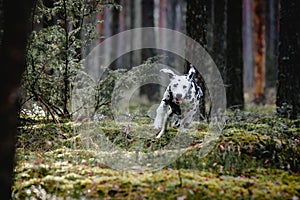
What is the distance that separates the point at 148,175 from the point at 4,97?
266cm

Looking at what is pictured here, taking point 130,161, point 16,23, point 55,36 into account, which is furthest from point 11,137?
point 55,36

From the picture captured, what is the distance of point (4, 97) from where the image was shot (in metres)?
4.10

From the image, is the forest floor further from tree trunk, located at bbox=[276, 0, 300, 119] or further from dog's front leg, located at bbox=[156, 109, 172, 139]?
tree trunk, located at bbox=[276, 0, 300, 119]

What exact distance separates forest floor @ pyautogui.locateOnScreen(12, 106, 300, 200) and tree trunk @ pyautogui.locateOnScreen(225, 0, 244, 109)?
6845 millimetres

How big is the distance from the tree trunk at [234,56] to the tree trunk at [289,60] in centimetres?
373

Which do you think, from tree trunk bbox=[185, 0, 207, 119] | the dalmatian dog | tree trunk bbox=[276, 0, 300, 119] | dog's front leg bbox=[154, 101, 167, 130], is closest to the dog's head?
the dalmatian dog

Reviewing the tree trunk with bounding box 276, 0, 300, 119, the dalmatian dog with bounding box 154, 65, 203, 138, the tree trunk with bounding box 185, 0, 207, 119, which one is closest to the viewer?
the dalmatian dog with bounding box 154, 65, 203, 138

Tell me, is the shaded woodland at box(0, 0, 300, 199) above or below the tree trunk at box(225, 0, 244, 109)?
below

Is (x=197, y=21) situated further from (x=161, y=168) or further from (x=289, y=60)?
(x=161, y=168)

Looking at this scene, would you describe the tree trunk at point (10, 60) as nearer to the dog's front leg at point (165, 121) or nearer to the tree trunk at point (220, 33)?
the dog's front leg at point (165, 121)

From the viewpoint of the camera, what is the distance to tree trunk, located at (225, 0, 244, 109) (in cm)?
1600

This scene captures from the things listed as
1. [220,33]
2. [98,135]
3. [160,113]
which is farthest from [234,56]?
[98,135]

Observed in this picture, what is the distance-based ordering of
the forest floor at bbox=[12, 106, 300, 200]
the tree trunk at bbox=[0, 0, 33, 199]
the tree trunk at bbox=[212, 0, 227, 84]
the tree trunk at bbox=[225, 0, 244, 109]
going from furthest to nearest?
the tree trunk at bbox=[212, 0, 227, 84]
the tree trunk at bbox=[225, 0, 244, 109]
the forest floor at bbox=[12, 106, 300, 200]
the tree trunk at bbox=[0, 0, 33, 199]

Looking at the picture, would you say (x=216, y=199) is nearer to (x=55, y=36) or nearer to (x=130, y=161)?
(x=130, y=161)
